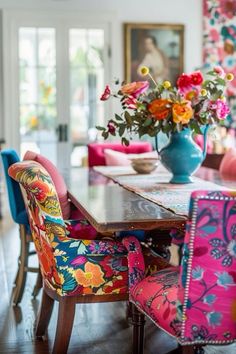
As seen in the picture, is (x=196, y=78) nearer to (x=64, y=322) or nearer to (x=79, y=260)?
(x=79, y=260)

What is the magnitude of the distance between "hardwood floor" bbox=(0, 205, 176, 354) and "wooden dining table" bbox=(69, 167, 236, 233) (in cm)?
72

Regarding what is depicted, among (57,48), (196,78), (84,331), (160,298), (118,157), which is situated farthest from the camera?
(57,48)

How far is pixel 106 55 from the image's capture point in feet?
23.2

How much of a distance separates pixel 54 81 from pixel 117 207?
4.51 m

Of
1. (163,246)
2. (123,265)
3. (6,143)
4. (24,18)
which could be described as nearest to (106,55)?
(24,18)

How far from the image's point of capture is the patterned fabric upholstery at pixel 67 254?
2605 millimetres

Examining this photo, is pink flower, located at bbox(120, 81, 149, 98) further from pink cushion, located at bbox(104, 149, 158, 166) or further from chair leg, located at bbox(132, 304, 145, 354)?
pink cushion, located at bbox(104, 149, 158, 166)

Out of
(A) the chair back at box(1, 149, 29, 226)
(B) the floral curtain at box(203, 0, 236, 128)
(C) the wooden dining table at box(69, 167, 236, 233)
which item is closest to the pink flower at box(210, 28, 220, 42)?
(B) the floral curtain at box(203, 0, 236, 128)

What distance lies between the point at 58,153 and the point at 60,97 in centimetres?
66

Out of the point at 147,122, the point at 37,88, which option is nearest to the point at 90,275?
the point at 147,122

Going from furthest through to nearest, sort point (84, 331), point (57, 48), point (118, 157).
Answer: point (57, 48), point (118, 157), point (84, 331)

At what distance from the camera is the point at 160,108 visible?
10.6 ft

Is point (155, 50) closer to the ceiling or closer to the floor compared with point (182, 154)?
closer to the ceiling

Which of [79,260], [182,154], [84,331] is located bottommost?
[84,331]
